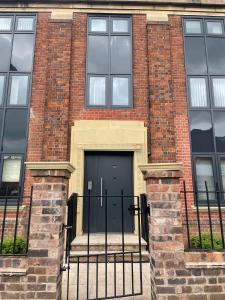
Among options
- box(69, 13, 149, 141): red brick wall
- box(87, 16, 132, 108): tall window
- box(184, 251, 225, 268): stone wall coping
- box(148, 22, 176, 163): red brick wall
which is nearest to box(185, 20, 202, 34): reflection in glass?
box(148, 22, 176, 163): red brick wall

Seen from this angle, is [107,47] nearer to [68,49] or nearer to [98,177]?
[68,49]

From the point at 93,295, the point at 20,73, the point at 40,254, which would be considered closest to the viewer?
the point at 40,254

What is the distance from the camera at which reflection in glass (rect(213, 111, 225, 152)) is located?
25.7 ft

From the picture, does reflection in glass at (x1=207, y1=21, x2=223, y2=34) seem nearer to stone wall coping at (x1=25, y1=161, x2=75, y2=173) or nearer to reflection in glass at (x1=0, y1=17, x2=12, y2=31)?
reflection in glass at (x1=0, y1=17, x2=12, y2=31)

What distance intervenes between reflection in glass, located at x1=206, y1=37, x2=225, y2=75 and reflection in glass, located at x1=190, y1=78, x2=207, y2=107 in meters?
0.58

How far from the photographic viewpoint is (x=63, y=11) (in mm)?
8664

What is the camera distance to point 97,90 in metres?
8.26

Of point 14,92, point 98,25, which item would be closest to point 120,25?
point 98,25

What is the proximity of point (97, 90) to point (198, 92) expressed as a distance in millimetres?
3320

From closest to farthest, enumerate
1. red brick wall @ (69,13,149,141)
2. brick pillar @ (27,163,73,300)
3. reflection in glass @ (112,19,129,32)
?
brick pillar @ (27,163,73,300)
red brick wall @ (69,13,149,141)
reflection in glass @ (112,19,129,32)

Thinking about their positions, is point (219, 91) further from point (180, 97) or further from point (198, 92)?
point (180, 97)

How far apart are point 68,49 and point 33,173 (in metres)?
5.85

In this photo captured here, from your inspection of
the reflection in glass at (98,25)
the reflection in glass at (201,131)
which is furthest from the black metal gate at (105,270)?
the reflection in glass at (98,25)

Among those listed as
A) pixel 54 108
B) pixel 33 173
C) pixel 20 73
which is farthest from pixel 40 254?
pixel 20 73
